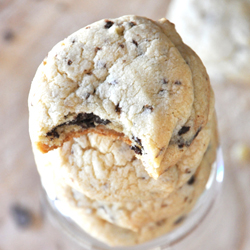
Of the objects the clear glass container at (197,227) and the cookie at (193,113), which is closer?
the cookie at (193,113)

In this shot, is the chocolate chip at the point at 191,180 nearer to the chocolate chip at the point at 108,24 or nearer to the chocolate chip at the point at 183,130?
the chocolate chip at the point at 183,130

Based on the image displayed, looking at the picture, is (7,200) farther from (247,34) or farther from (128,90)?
(247,34)

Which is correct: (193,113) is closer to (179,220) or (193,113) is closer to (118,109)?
(118,109)

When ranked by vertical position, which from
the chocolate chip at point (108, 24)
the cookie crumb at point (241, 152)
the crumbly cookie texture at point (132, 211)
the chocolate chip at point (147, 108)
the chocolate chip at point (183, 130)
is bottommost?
the crumbly cookie texture at point (132, 211)

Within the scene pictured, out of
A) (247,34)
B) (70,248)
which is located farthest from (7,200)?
(247,34)

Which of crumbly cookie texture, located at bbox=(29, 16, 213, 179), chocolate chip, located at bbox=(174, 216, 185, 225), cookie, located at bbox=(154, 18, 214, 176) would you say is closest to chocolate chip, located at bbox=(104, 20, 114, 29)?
crumbly cookie texture, located at bbox=(29, 16, 213, 179)

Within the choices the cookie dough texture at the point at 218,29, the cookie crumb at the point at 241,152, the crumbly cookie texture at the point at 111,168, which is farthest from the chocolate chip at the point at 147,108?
the cookie crumb at the point at 241,152

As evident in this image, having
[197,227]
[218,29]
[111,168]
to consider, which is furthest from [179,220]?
[218,29]
